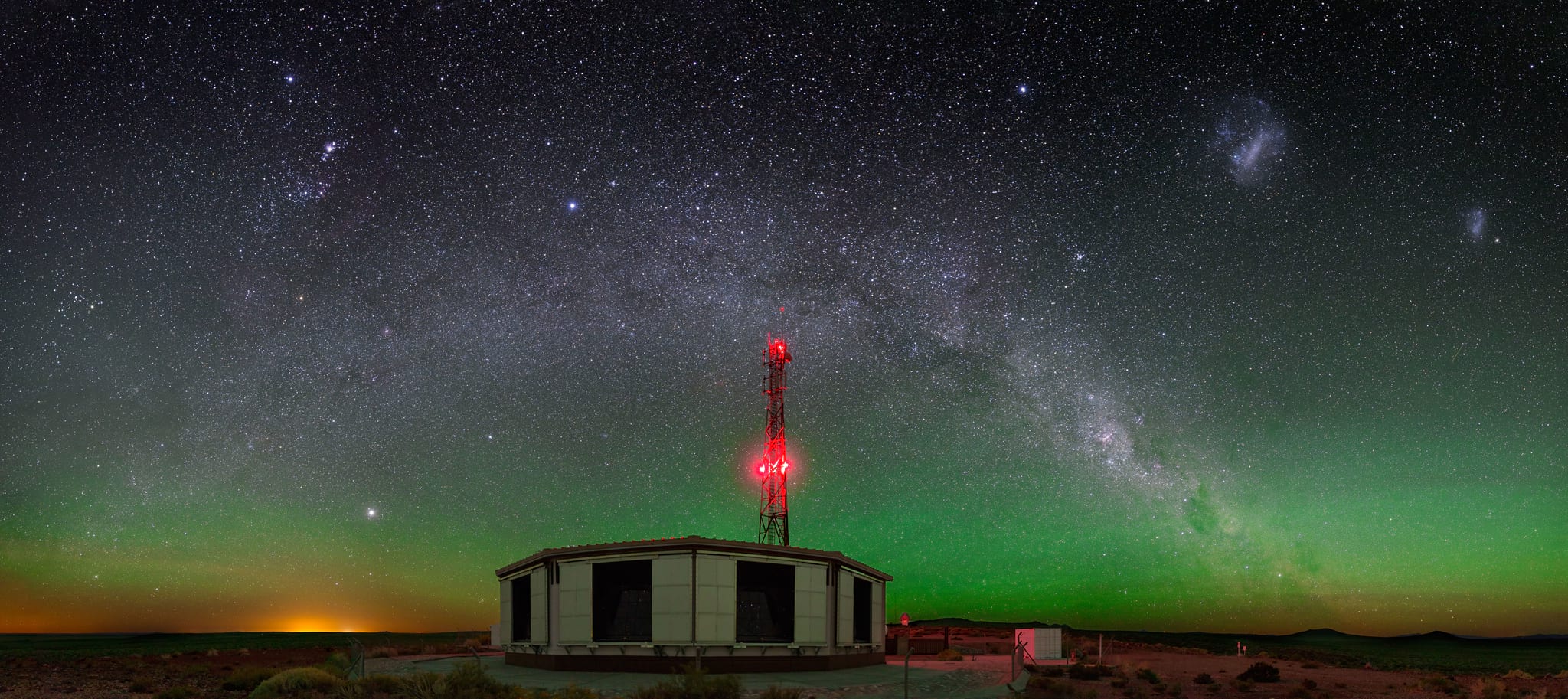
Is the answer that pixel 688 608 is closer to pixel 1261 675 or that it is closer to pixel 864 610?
pixel 864 610

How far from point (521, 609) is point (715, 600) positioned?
6962 mm

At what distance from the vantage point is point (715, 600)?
19.4m

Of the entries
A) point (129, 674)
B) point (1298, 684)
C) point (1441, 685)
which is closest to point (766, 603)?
point (1298, 684)

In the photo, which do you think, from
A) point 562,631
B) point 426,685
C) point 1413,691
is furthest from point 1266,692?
point 426,685

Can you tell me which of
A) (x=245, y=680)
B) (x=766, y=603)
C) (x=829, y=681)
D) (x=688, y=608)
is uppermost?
(x=688, y=608)

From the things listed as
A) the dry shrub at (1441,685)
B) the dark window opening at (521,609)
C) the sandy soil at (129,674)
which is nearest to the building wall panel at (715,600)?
the dark window opening at (521,609)

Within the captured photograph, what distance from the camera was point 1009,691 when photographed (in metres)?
19.6

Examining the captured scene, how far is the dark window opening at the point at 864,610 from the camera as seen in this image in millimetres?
25016

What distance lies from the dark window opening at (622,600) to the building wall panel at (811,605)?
10.5 feet

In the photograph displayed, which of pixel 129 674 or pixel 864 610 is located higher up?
pixel 864 610

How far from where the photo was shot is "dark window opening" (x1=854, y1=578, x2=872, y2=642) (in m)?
25.0

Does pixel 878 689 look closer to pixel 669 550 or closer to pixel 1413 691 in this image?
pixel 669 550

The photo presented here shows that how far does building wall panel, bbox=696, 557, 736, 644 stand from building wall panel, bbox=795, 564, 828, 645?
186 centimetres

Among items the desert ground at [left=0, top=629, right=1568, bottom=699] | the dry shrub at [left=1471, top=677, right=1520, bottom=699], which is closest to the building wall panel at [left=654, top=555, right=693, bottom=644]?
the desert ground at [left=0, top=629, right=1568, bottom=699]
